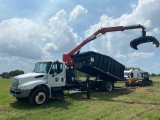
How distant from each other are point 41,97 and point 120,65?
11.5m

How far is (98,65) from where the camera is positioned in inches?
815

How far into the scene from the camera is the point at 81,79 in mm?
19953

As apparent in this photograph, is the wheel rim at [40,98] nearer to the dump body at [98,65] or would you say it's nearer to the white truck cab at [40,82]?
the white truck cab at [40,82]

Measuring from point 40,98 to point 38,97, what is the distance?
21 cm

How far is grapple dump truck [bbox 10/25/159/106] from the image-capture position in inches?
559

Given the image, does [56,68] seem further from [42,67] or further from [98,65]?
[98,65]

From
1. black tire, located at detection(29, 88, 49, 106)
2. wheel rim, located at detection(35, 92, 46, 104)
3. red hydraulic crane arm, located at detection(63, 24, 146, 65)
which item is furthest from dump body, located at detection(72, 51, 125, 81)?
wheel rim, located at detection(35, 92, 46, 104)

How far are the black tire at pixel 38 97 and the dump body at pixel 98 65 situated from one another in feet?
19.9

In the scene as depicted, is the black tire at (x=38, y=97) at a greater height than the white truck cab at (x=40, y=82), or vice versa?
the white truck cab at (x=40, y=82)

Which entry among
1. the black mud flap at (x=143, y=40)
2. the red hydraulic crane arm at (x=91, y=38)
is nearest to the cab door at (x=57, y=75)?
the red hydraulic crane arm at (x=91, y=38)

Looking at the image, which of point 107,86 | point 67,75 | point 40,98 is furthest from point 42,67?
point 107,86

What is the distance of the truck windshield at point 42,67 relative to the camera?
1564 centimetres

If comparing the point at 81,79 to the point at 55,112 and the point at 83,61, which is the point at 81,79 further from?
the point at 55,112

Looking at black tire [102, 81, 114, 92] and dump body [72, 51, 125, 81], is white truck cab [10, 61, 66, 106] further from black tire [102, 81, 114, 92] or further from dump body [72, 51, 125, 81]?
black tire [102, 81, 114, 92]
